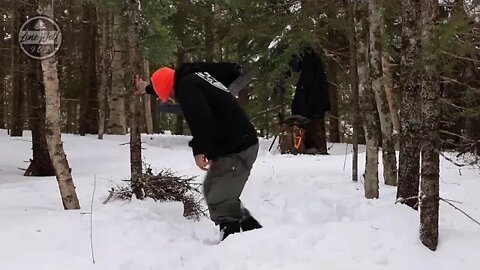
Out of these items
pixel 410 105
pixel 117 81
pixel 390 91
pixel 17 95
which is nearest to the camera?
pixel 410 105

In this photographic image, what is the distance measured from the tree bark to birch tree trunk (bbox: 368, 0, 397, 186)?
10.8 m

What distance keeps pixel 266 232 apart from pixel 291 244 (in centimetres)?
28

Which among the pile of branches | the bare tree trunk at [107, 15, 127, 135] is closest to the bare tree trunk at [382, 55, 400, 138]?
the pile of branches

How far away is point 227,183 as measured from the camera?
192 inches

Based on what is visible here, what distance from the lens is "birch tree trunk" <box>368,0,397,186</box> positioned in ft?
19.2

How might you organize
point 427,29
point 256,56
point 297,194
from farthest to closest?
point 256,56 → point 297,194 → point 427,29

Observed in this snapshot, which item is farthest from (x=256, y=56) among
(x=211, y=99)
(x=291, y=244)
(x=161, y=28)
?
(x=291, y=244)

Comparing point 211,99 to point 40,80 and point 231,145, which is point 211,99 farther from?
point 40,80

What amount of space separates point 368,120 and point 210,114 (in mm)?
2157

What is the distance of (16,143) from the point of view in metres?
12.4

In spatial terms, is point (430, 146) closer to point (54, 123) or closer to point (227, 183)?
point (227, 183)

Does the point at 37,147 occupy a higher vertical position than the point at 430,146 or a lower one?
lower

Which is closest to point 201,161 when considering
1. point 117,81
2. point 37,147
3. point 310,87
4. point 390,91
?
point 37,147

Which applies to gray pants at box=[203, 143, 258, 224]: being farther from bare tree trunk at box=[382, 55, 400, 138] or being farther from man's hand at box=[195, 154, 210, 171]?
bare tree trunk at box=[382, 55, 400, 138]
